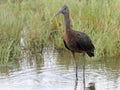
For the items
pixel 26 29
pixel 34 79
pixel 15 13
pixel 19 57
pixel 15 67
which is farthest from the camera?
pixel 15 13

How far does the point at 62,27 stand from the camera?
11211mm

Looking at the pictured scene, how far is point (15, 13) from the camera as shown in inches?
496

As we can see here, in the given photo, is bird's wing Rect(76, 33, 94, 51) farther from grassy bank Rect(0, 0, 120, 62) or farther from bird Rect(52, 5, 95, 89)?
grassy bank Rect(0, 0, 120, 62)

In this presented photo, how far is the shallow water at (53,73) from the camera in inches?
315

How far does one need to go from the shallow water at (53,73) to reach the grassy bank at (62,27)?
33 cm

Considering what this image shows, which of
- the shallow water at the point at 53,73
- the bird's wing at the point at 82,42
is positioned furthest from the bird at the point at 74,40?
the shallow water at the point at 53,73

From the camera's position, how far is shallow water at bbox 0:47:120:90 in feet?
26.2

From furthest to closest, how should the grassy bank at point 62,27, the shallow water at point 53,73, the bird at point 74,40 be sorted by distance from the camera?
the grassy bank at point 62,27 < the bird at point 74,40 < the shallow water at point 53,73

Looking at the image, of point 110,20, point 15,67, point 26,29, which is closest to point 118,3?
point 110,20

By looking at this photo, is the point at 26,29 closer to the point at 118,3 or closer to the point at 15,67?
the point at 15,67

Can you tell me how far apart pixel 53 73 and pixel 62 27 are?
8.13 ft

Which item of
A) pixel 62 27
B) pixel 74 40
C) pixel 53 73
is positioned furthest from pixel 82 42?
pixel 62 27

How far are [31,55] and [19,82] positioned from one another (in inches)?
100

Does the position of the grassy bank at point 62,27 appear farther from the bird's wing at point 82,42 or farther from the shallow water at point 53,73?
the bird's wing at point 82,42
